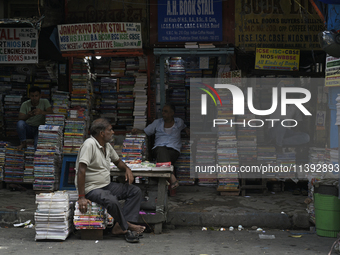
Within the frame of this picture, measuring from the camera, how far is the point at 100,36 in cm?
784

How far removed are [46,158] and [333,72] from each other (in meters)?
4.81

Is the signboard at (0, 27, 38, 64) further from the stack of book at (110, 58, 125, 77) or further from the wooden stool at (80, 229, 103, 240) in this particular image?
the wooden stool at (80, 229, 103, 240)

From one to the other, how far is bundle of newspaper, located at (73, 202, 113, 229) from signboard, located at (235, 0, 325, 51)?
15.0 ft

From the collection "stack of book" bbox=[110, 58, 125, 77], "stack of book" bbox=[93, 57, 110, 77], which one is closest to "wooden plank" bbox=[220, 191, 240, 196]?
"stack of book" bbox=[110, 58, 125, 77]

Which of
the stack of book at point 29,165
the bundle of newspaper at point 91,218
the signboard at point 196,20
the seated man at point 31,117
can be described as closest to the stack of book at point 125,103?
the signboard at point 196,20

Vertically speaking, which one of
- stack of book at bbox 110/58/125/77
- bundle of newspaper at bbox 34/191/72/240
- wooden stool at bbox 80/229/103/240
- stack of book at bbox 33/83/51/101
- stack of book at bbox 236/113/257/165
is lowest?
wooden stool at bbox 80/229/103/240

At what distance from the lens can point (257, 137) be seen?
843 cm

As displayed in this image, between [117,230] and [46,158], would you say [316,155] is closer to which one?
[117,230]

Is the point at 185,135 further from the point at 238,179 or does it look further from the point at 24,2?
the point at 24,2

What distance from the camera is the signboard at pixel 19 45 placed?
25.6ft

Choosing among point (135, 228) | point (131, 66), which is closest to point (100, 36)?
point (131, 66)

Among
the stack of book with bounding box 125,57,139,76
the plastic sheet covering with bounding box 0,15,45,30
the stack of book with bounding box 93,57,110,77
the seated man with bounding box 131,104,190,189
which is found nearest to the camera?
the plastic sheet covering with bounding box 0,15,45,30

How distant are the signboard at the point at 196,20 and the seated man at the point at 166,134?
1483mm

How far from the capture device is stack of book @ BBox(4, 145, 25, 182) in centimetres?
778
